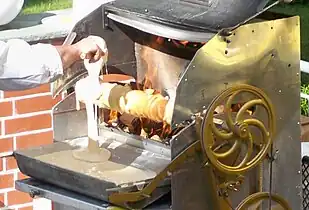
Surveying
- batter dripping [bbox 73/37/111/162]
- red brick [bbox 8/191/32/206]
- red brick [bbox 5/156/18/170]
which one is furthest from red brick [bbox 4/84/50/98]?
batter dripping [bbox 73/37/111/162]

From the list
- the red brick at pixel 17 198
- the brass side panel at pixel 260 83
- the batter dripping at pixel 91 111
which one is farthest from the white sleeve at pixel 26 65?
the red brick at pixel 17 198

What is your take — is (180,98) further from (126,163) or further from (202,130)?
(126,163)

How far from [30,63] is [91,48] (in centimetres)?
25

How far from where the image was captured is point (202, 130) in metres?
3.00

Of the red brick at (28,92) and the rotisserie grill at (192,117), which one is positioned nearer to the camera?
the rotisserie grill at (192,117)

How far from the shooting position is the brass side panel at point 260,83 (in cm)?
303

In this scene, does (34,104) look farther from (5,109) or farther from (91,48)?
(91,48)

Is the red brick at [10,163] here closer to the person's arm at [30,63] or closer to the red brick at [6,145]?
the red brick at [6,145]

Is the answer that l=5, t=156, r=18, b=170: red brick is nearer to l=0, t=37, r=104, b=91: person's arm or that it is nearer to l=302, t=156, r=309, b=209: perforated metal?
l=0, t=37, r=104, b=91: person's arm

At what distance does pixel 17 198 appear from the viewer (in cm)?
432

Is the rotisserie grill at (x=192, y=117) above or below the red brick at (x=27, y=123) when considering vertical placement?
above

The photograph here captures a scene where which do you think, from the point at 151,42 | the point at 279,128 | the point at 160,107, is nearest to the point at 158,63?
the point at 151,42

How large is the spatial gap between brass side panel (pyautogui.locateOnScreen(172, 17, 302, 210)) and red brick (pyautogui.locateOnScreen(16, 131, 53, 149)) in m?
1.37

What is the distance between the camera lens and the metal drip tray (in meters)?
3.12
